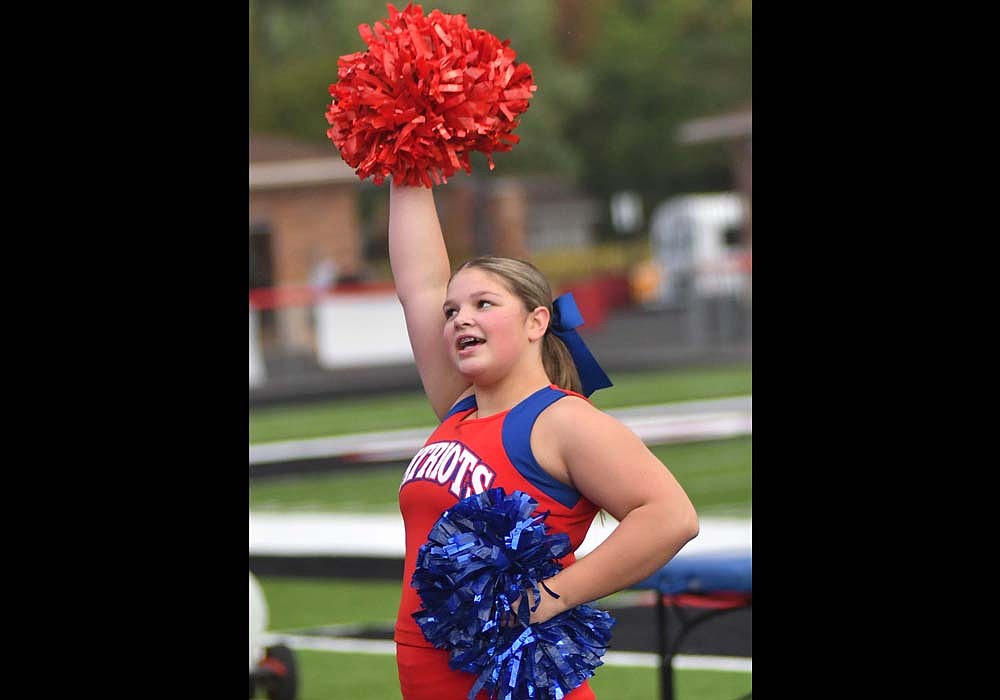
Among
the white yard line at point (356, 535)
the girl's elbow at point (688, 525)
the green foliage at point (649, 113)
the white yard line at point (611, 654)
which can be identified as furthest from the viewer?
the green foliage at point (649, 113)

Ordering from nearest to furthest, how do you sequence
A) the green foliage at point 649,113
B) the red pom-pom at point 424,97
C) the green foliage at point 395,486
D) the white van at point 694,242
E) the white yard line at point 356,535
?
1. the red pom-pom at point 424,97
2. the white yard line at point 356,535
3. the green foliage at point 395,486
4. the white van at point 694,242
5. the green foliage at point 649,113

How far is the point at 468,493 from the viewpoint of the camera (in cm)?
225

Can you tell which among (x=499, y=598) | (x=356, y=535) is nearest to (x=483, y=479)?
(x=499, y=598)

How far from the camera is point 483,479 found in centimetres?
225

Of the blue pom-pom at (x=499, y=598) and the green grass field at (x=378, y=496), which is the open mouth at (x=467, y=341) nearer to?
the blue pom-pom at (x=499, y=598)

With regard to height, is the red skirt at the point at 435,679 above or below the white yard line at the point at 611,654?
above

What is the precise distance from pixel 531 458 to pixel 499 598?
0.25m

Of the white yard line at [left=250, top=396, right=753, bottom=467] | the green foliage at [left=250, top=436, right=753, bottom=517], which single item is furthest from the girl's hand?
the white yard line at [left=250, top=396, right=753, bottom=467]

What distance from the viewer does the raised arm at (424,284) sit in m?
2.54

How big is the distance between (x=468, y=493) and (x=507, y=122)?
75 cm

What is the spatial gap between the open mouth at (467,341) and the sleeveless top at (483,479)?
14 centimetres

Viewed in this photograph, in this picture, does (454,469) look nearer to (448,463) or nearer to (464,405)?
(448,463)

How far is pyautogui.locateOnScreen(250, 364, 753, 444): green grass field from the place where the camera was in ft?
41.1

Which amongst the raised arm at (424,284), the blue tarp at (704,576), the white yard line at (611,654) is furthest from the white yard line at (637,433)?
the raised arm at (424,284)
